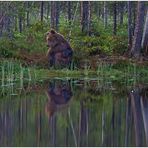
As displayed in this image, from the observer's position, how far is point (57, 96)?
612 inches

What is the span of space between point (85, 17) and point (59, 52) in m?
7.59

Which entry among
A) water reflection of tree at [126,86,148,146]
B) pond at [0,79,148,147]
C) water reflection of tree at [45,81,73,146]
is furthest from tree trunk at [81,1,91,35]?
water reflection of tree at [126,86,148,146]

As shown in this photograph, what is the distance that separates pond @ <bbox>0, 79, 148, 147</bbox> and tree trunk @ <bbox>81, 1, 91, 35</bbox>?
1111cm

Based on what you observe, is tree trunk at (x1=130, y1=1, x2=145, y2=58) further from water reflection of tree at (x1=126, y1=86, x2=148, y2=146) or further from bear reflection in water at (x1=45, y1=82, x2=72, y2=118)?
water reflection of tree at (x1=126, y1=86, x2=148, y2=146)

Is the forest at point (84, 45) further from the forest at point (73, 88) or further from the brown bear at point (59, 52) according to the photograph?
the brown bear at point (59, 52)

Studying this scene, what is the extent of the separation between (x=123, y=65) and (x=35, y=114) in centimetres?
1096

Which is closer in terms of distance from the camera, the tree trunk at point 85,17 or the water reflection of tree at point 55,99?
the water reflection of tree at point 55,99

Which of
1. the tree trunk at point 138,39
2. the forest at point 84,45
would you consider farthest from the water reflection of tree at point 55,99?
the tree trunk at point 138,39

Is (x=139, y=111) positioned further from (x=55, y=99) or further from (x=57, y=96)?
(x=57, y=96)

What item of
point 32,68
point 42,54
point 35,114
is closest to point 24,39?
point 42,54

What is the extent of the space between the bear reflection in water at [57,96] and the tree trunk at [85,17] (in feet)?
32.5

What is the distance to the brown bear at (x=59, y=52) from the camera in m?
22.8

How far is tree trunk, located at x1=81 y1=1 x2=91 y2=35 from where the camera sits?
28844mm

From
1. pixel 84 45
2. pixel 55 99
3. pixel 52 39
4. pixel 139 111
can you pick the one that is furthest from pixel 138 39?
pixel 139 111
